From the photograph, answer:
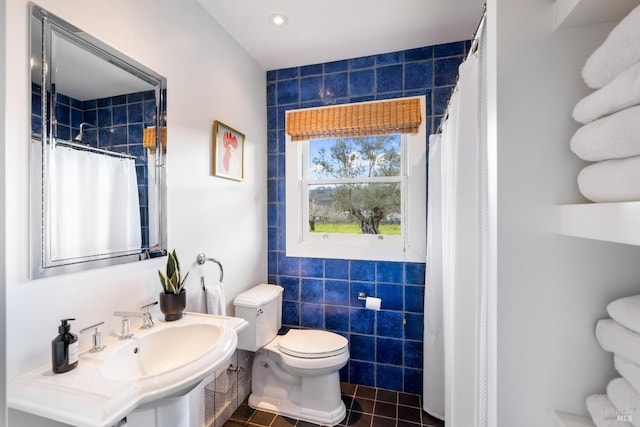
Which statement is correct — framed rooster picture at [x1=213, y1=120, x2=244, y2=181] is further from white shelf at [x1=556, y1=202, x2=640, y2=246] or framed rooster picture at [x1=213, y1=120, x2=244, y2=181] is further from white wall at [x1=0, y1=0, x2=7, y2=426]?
white shelf at [x1=556, y1=202, x2=640, y2=246]

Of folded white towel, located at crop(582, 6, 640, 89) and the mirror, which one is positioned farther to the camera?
the mirror

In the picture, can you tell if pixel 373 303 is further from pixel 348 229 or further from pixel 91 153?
pixel 91 153

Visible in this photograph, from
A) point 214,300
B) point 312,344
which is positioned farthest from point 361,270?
point 214,300

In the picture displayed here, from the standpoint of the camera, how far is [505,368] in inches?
22.4

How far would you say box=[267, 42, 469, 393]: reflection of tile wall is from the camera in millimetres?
2125

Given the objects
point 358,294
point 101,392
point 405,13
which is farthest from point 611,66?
point 358,294

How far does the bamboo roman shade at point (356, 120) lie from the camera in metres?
2.13

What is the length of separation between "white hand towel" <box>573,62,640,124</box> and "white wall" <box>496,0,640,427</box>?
0.08 m

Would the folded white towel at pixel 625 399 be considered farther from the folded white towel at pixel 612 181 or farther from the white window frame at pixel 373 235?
the white window frame at pixel 373 235

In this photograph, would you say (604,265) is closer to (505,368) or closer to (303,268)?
(505,368)

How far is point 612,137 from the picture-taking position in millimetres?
A: 424

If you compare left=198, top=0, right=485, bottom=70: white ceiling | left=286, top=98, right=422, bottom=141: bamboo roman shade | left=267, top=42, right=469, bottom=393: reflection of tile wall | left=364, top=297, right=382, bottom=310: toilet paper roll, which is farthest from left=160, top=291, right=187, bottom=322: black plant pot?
left=198, top=0, right=485, bottom=70: white ceiling

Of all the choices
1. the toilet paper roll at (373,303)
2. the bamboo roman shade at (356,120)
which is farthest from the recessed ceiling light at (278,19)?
the toilet paper roll at (373,303)

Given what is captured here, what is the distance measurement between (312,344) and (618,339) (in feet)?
5.51
